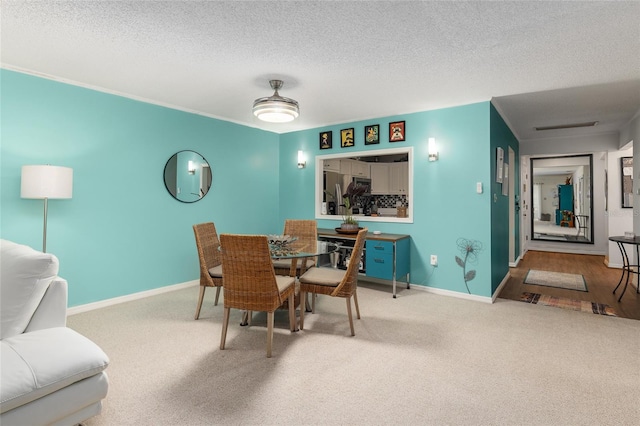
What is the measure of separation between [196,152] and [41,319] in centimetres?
318

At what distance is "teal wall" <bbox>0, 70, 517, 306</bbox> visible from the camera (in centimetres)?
327

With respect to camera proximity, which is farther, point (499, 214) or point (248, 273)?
point (499, 214)

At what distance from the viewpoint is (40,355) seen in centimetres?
154

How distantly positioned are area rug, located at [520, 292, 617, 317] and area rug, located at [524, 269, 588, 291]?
0.72 meters

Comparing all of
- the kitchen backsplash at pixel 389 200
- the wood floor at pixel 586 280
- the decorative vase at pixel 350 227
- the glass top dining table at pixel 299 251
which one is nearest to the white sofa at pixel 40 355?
the glass top dining table at pixel 299 251

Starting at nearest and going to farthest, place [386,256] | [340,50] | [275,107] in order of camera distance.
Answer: [340,50]
[275,107]
[386,256]

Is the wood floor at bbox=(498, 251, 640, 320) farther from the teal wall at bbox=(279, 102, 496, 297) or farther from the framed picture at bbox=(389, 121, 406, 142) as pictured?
the framed picture at bbox=(389, 121, 406, 142)

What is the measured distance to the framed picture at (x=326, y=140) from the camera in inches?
209

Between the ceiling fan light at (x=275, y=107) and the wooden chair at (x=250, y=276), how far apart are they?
147 cm

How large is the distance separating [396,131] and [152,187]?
3242 millimetres

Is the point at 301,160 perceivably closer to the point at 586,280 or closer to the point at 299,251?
the point at 299,251

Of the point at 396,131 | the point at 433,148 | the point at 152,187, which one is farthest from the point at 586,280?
the point at 152,187

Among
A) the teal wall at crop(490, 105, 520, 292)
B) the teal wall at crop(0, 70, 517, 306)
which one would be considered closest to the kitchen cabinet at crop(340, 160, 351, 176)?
the teal wall at crop(0, 70, 517, 306)

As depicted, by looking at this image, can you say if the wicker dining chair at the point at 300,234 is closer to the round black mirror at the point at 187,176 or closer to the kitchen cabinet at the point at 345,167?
the round black mirror at the point at 187,176
